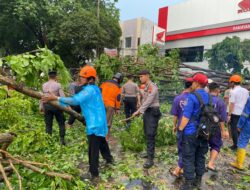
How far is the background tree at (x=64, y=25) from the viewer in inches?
765

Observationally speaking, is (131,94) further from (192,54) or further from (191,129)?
(192,54)

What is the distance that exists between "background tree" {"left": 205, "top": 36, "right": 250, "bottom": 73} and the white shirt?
10.7 metres

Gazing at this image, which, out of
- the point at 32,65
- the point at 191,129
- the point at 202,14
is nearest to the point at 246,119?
the point at 191,129

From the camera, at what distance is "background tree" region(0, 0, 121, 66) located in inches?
765

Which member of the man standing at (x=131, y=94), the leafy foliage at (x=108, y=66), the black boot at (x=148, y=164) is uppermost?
the leafy foliage at (x=108, y=66)

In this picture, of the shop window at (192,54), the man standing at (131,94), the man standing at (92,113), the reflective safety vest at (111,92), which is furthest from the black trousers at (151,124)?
the shop window at (192,54)

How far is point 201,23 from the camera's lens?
23016mm

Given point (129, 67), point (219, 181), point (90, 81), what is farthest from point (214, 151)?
point (129, 67)

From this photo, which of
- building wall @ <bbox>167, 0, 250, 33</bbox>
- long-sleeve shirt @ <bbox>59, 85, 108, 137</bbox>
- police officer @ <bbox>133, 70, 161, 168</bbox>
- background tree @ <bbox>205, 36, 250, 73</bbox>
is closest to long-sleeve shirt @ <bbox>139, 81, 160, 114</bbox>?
police officer @ <bbox>133, 70, 161, 168</bbox>

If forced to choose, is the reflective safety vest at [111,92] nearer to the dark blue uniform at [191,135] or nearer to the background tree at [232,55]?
the dark blue uniform at [191,135]

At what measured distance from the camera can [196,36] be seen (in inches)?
921

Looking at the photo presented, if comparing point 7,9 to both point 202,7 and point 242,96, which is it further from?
point 242,96

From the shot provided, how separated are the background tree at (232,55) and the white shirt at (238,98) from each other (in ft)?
35.1

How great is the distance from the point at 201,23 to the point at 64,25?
36.3 feet
